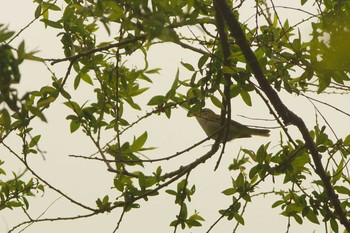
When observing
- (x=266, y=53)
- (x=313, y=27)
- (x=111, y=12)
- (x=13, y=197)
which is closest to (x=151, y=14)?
(x=111, y=12)

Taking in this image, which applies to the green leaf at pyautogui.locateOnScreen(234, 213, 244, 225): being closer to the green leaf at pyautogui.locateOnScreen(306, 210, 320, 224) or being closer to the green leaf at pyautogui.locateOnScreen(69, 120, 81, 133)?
the green leaf at pyautogui.locateOnScreen(306, 210, 320, 224)

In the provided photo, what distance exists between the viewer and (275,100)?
2.71 m

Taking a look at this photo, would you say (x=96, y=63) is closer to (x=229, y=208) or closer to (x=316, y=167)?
(x=229, y=208)

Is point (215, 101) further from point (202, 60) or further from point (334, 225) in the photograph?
point (334, 225)

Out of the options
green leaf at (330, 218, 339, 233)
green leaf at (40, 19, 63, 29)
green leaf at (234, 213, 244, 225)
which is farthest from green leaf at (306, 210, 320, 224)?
green leaf at (40, 19, 63, 29)

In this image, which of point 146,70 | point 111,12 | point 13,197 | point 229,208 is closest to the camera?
point 111,12

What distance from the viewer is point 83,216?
2691 millimetres

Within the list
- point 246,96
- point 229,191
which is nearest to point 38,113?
point 246,96

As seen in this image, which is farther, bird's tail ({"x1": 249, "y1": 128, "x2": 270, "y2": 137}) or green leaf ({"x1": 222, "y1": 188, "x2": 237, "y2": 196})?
bird's tail ({"x1": 249, "y1": 128, "x2": 270, "y2": 137})

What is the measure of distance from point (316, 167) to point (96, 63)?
125 centimetres

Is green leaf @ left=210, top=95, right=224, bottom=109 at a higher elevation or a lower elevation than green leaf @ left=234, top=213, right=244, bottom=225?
higher

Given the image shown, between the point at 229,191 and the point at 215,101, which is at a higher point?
the point at 215,101

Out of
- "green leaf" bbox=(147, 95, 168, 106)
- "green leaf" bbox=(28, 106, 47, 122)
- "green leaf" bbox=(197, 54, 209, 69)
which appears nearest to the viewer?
"green leaf" bbox=(28, 106, 47, 122)

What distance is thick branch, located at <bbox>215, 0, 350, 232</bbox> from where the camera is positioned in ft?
7.82
